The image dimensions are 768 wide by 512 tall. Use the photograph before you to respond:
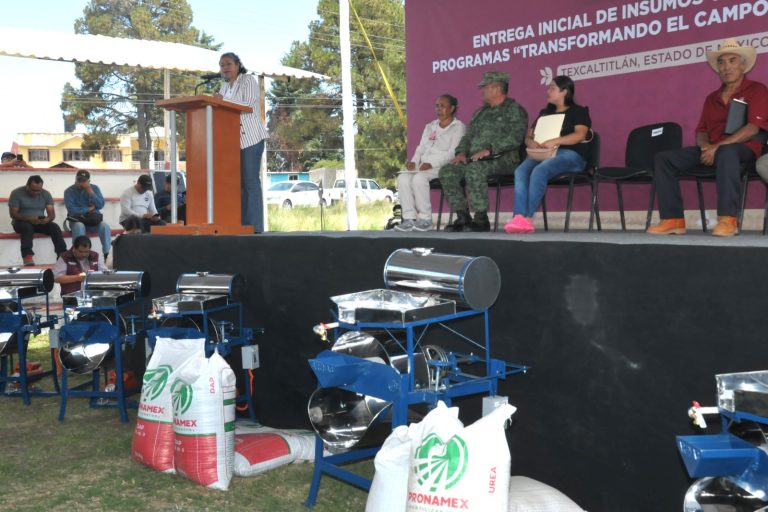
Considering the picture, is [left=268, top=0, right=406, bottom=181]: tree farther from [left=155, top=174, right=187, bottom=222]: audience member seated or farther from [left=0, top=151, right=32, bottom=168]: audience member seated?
[left=0, top=151, right=32, bottom=168]: audience member seated

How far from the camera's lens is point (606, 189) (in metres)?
5.75

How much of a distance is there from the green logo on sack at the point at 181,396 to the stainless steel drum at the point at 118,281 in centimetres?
145

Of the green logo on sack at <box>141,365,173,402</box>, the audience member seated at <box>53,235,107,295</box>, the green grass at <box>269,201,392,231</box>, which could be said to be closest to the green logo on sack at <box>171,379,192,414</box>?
the green logo on sack at <box>141,365,173,402</box>

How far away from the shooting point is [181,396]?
11.0ft

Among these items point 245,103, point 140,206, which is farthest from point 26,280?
point 140,206

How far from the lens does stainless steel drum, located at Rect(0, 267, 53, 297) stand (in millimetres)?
4977

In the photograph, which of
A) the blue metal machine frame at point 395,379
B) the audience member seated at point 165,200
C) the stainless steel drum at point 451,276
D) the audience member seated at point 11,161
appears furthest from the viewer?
the audience member seated at point 165,200

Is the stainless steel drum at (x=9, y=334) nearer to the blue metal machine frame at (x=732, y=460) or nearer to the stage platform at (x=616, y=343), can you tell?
the stage platform at (x=616, y=343)

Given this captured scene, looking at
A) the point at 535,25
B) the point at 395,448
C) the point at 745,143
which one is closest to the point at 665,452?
the point at 395,448

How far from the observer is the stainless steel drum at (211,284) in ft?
14.0

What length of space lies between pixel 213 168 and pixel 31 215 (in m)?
5.30

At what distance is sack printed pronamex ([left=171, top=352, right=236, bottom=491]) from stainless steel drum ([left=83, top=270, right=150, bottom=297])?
149cm

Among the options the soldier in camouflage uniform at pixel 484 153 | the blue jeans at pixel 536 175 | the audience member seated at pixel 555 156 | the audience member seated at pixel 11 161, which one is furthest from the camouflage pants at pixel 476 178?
the audience member seated at pixel 11 161

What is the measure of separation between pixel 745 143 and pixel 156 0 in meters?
31.2
